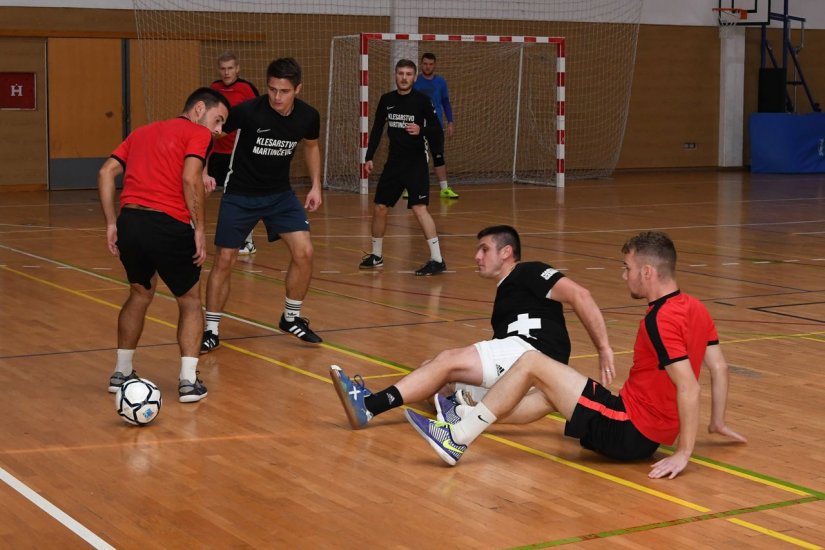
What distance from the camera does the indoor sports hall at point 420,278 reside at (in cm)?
503

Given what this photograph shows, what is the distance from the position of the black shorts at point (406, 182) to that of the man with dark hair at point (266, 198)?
3.41m

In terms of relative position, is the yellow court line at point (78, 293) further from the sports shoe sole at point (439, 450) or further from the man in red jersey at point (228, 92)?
the sports shoe sole at point (439, 450)

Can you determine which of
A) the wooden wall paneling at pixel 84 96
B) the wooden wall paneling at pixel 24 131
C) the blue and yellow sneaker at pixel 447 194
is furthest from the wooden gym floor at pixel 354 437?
the wooden wall paneling at pixel 84 96

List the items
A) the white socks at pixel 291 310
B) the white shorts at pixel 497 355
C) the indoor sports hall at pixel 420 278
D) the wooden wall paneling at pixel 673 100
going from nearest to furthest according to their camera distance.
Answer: the indoor sports hall at pixel 420 278, the white shorts at pixel 497 355, the white socks at pixel 291 310, the wooden wall paneling at pixel 673 100

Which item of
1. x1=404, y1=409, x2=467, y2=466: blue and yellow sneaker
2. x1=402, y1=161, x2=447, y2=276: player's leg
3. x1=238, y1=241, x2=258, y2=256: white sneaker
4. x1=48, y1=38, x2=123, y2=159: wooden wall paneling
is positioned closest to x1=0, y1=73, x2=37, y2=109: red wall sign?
x1=48, y1=38, x2=123, y2=159: wooden wall paneling

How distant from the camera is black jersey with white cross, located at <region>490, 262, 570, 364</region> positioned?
6.15 m

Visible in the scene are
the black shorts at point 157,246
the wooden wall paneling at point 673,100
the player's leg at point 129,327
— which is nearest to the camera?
the black shorts at point 157,246

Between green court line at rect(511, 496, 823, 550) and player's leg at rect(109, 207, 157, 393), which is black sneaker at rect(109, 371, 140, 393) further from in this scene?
green court line at rect(511, 496, 823, 550)

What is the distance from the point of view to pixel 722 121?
2812 centimetres

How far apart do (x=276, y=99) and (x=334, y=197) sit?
40.1 ft

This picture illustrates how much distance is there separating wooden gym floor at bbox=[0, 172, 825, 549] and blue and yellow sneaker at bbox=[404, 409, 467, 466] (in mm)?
80

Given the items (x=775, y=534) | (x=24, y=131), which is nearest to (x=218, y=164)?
(x=775, y=534)

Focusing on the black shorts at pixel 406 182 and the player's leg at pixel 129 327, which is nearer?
the player's leg at pixel 129 327

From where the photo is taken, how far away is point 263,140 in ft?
27.3
